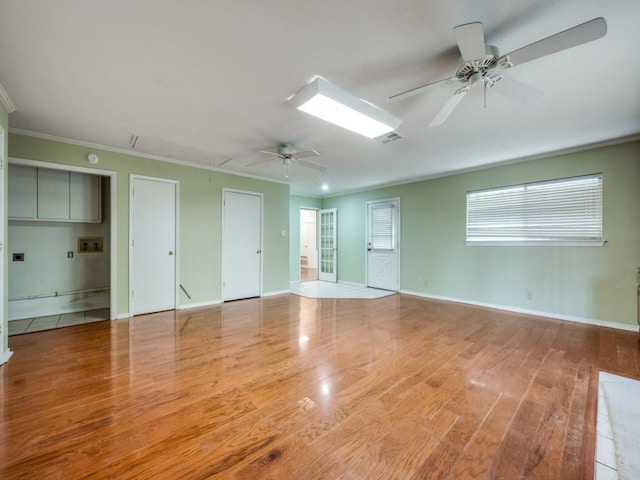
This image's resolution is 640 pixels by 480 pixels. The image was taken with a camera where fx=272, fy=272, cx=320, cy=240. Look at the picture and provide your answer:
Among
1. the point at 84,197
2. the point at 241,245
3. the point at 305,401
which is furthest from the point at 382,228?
the point at 84,197

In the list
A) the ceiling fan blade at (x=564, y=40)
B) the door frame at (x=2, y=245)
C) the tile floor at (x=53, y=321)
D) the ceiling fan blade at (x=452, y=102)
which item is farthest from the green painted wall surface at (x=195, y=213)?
the ceiling fan blade at (x=564, y=40)

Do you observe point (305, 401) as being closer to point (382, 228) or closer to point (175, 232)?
point (175, 232)

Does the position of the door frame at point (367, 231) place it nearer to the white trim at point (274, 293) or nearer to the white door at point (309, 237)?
the white trim at point (274, 293)

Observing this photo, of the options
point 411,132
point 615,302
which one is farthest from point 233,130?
point 615,302

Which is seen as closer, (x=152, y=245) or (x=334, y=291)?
(x=152, y=245)

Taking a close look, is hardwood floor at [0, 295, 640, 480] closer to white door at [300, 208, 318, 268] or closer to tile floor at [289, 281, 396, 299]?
tile floor at [289, 281, 396, 299]

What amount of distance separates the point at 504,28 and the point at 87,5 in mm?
2455

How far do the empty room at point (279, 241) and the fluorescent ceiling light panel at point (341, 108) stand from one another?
0.03 metres

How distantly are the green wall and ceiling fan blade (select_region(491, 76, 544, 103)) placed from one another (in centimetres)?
277

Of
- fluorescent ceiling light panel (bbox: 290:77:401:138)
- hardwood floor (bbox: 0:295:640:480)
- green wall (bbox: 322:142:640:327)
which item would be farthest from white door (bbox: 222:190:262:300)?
fluorescent ceiling light panel (bbox: 290:77:401:138)

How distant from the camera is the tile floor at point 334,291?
19.1 ft

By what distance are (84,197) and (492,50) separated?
17.5 feet

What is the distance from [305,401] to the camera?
2.00 metres

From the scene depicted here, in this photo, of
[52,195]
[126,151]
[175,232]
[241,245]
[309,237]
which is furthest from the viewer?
[309,237]
